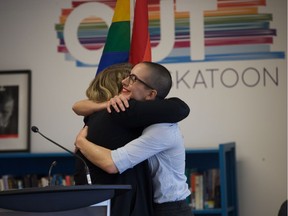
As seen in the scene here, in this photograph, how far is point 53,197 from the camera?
166 cm

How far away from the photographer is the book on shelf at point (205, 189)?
4711 millimetres

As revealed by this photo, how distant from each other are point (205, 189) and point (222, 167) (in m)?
0.32

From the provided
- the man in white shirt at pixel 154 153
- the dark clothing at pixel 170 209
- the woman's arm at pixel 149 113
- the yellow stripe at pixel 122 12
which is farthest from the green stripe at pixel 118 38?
the dark clothing at pixel 170 209

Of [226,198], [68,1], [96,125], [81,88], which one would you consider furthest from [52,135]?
[96,125]

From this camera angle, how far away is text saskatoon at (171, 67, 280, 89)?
4922 mm

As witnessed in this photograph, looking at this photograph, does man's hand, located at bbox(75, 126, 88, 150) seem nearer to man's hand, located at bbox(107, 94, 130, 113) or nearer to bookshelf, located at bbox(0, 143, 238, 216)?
man's hand, located at bbox(107, 94, 130, 113)

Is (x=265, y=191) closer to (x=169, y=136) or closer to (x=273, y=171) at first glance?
(x=273, y=171)

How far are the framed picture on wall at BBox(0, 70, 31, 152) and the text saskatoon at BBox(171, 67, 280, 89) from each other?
4.01ft

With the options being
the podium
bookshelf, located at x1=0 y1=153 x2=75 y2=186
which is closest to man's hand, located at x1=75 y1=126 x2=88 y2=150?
the podium

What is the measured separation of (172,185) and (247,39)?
286 cm

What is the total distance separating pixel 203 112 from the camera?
16.4 ft

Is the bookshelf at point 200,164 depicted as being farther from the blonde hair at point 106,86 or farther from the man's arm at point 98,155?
the man's arm at point 98,155

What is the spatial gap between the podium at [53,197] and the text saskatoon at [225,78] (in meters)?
3.32

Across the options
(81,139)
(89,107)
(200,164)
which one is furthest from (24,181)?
(81,139)
